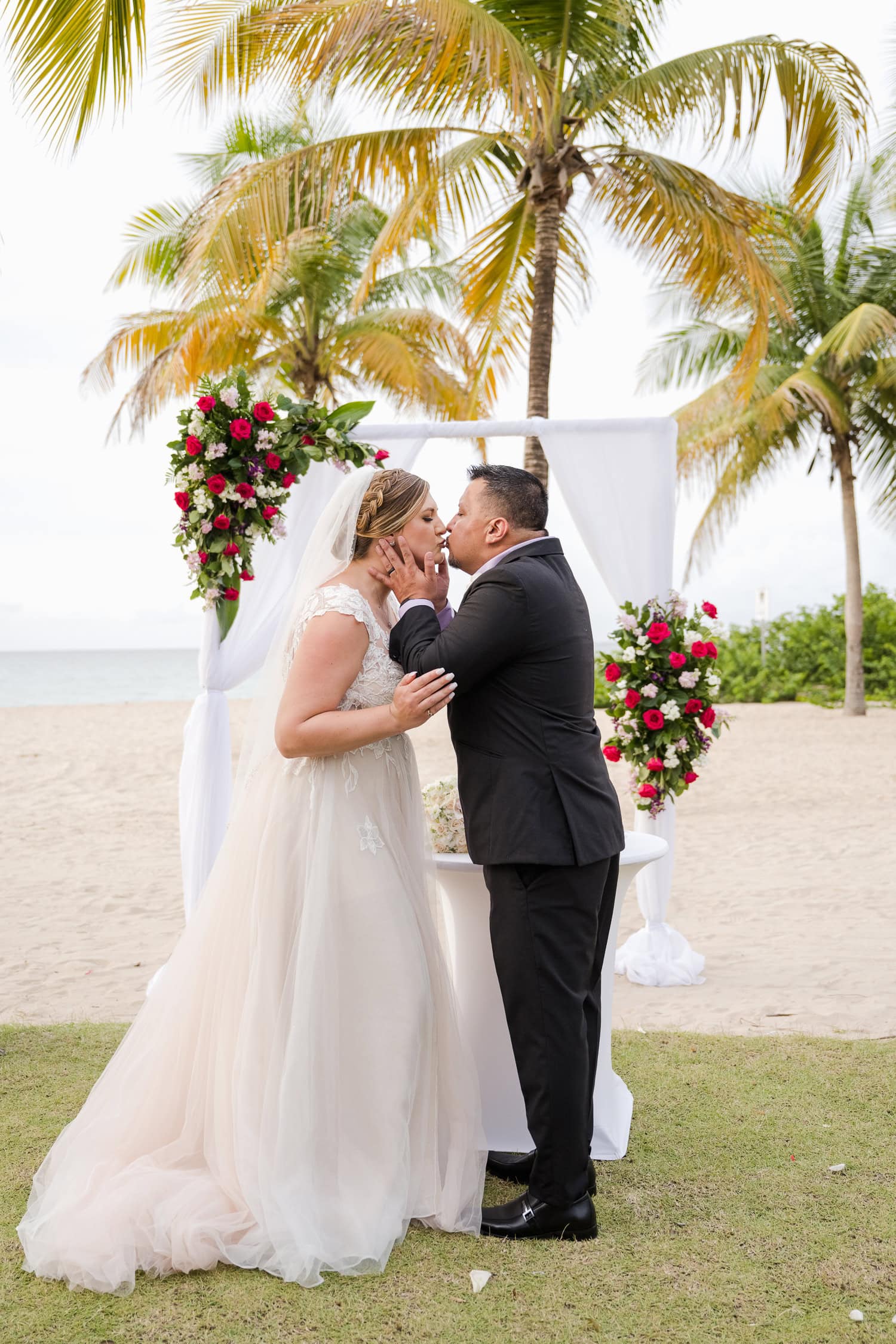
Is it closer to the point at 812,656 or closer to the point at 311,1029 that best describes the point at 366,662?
the point at 311,1029

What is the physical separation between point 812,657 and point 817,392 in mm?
7011

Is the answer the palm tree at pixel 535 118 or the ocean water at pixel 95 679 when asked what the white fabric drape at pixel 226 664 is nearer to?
the palm tree at pixel 535 118

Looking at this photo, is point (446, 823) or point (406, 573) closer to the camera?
point (406, 573)

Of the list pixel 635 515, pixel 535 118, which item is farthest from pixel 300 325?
pixel 635 515

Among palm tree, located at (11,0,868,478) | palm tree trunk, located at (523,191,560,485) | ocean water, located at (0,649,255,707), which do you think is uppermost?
palm tree, located at (11,0,868,478)

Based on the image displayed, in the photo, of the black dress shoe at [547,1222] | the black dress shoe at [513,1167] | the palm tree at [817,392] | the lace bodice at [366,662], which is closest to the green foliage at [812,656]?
the palm tree at [817,392]

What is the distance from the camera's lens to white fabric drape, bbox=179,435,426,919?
18.7 ft

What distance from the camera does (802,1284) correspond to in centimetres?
291

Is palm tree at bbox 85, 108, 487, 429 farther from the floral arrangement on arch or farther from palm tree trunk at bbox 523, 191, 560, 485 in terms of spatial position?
the floral arrangement on arch

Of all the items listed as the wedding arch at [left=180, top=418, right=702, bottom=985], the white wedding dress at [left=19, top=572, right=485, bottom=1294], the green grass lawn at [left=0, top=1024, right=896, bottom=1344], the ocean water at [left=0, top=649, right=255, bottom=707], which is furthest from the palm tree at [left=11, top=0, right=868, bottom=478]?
the ocean water at [left=0, top=649, right=255, bottom=707]

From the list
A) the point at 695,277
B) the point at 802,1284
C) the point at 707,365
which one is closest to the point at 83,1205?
the point at 802,1284

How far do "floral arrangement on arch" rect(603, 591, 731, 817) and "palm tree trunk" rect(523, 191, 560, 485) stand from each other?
4219 millimetres

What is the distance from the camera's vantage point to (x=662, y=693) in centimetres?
574

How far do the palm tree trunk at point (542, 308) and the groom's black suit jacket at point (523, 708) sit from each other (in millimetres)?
6824
